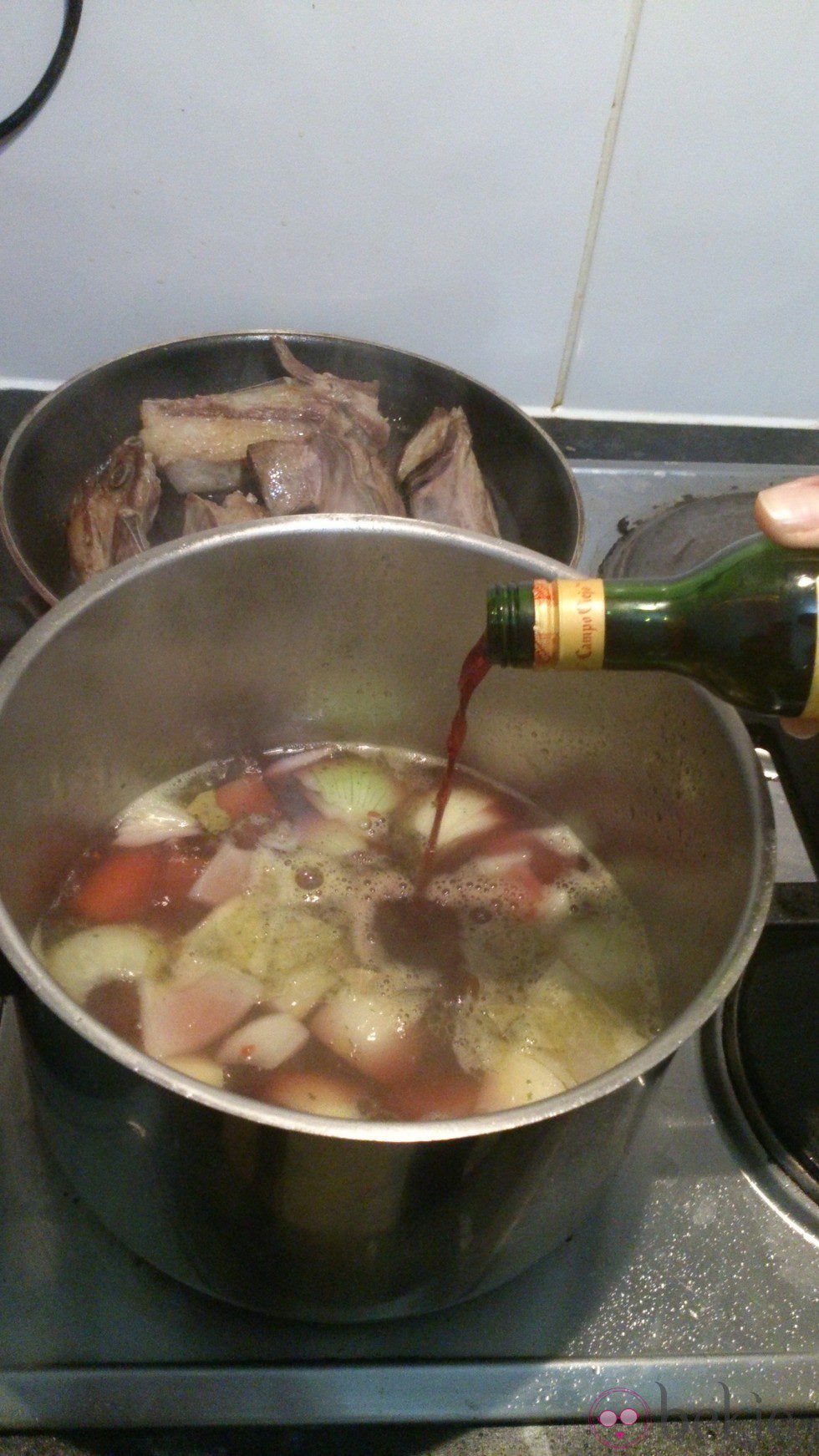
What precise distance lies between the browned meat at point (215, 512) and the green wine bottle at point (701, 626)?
0.60m

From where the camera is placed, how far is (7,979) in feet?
2.15

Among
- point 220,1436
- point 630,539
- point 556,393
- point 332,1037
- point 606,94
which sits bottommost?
point 220,1436

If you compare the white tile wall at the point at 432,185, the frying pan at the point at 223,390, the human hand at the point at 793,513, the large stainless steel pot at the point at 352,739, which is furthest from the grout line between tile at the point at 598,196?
the human hand at the point at 793,513

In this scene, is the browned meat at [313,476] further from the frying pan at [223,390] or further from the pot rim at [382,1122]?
the pot rim at [382,1122]

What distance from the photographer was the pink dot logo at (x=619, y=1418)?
30.4 inches

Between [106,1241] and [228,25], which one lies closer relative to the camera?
[106,1241]

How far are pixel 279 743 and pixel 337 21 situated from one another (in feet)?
2.66

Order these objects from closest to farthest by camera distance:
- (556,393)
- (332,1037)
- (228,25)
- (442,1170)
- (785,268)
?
(442,1170)
(332,1037)
(228,25)
(785,268)
(556,393)

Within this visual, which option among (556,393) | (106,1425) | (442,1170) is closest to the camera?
(442,1170)

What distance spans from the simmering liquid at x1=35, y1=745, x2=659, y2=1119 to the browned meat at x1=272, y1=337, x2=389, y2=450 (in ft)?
1.54

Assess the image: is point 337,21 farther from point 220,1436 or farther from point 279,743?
point 220,1436

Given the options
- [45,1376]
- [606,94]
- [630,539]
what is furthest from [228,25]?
[45,1376]

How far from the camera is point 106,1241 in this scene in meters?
0.83

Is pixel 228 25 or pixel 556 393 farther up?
pixel 228 25
